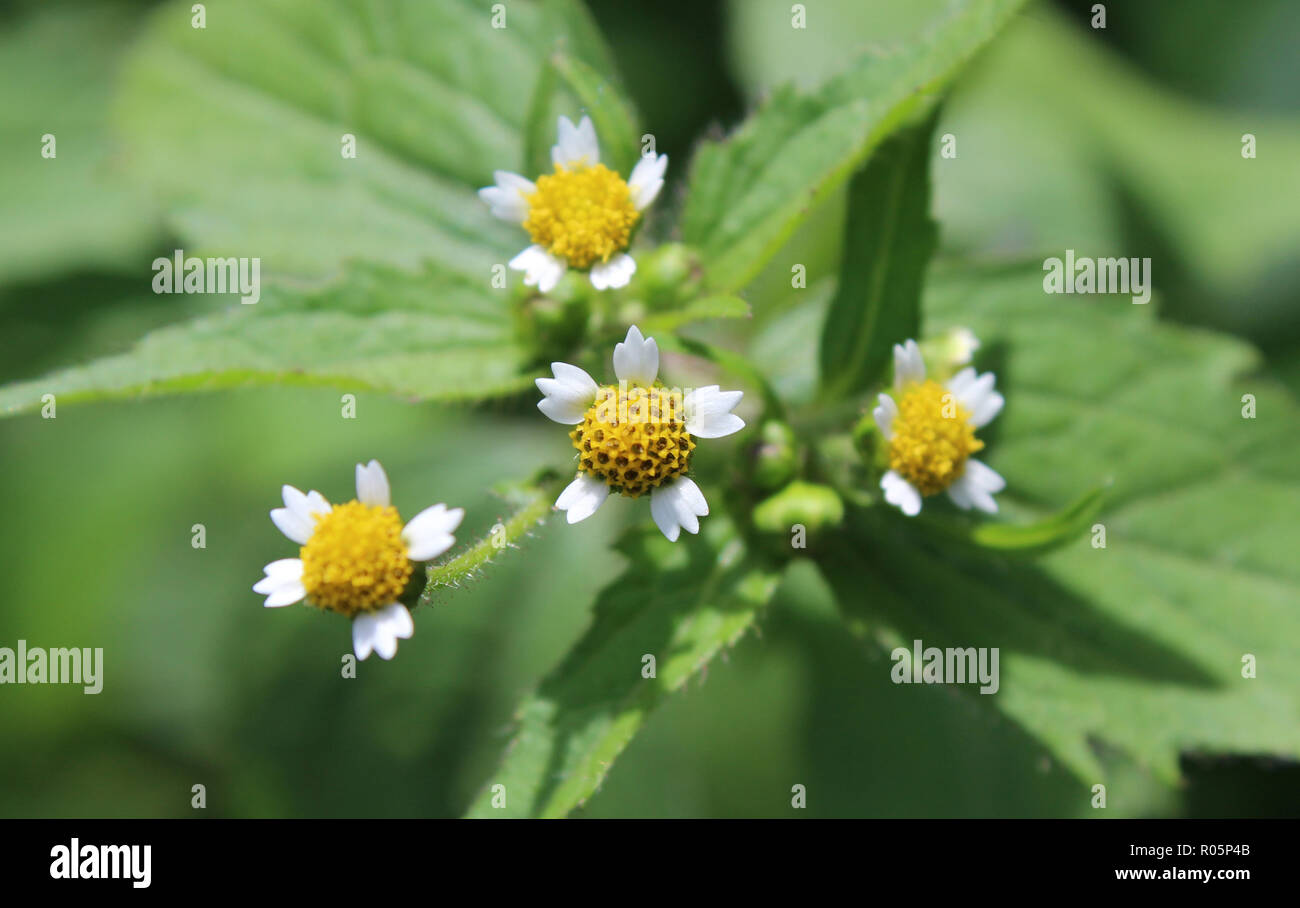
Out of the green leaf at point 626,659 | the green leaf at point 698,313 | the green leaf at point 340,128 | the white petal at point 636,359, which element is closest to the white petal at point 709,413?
the white petal at point 636,359

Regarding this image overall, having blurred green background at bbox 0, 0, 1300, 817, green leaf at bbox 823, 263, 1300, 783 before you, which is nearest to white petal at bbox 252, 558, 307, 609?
green leaf at bbox 823, 263, 1300, 783

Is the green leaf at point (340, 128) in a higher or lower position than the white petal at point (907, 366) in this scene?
higher

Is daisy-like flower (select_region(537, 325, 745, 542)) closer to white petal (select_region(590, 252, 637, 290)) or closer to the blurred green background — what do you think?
white petal (select_region(590, 252, 637, 290))

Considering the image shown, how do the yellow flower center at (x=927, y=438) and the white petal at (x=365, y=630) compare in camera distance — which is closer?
the white petal at (x=365, y=630)

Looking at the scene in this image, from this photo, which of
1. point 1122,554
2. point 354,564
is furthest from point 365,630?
point 1122,554

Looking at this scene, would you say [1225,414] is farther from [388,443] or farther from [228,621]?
[228,621]

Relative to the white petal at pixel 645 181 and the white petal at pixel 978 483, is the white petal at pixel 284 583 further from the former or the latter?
the white petal at pixel 978 483

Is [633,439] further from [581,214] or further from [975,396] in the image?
[975,396]
